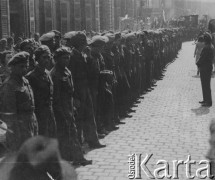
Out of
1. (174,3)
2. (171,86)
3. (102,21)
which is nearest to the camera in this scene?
(171,86)

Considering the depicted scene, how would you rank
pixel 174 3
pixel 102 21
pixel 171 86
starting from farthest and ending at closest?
pixel 174 3 → pixel 102 21 → pixel 171 86

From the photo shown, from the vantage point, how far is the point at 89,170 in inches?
232

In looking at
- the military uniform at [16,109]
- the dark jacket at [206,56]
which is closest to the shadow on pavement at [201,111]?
the dark jacket at [206,56]

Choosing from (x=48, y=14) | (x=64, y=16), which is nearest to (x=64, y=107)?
(x=48, y=14)

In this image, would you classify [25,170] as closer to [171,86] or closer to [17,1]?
[171,86]

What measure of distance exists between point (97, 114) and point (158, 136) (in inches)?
48.7

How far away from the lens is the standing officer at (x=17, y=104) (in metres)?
4.50

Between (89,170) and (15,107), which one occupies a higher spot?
(15,107)

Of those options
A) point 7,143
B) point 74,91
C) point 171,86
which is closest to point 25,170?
point 7,143

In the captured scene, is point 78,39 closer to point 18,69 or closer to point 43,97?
point 43,97

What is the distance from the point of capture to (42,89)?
5.34 meters

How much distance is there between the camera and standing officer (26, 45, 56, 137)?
529cm

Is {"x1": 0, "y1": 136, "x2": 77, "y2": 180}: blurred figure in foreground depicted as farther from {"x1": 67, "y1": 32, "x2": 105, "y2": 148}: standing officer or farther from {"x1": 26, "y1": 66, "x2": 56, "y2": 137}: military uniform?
{"x1": 67, "y1": 32, "x2": 105, "y2": 148}: standing officer

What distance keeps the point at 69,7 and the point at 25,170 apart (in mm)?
28408
